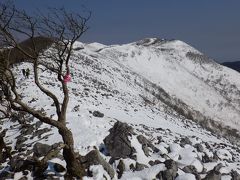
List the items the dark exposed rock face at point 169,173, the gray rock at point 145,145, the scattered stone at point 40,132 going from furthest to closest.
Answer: the scattered stone at point 40,132 → the gray rock at point 145,145 → the dark exposed rock face at point 169,173

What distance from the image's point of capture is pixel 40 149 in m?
20.6

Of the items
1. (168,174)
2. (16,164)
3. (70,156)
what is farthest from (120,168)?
(16,164)

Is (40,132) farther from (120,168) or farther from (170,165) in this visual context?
(170,165)

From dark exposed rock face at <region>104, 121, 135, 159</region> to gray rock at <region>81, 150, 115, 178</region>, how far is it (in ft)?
4.73

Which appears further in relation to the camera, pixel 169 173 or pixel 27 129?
pixel 27 129

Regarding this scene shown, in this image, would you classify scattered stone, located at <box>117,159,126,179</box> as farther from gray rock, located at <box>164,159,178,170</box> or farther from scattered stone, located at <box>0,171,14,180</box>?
scattered stone, located at <box>0,171,14,180</box>

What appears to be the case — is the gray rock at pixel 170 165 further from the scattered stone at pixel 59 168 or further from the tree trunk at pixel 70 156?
the scattered stone at pixel 59 168

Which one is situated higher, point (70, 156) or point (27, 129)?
point (27, 129)

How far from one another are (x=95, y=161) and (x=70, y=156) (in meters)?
1.26

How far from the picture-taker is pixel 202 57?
6540 inches

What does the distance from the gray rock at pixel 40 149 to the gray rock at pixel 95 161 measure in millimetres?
2216

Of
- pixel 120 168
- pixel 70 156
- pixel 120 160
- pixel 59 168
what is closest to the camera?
pixel 70 156

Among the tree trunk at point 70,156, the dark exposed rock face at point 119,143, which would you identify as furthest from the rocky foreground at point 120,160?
the tree trunk at point 70,156

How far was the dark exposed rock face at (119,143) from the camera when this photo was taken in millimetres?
20758
